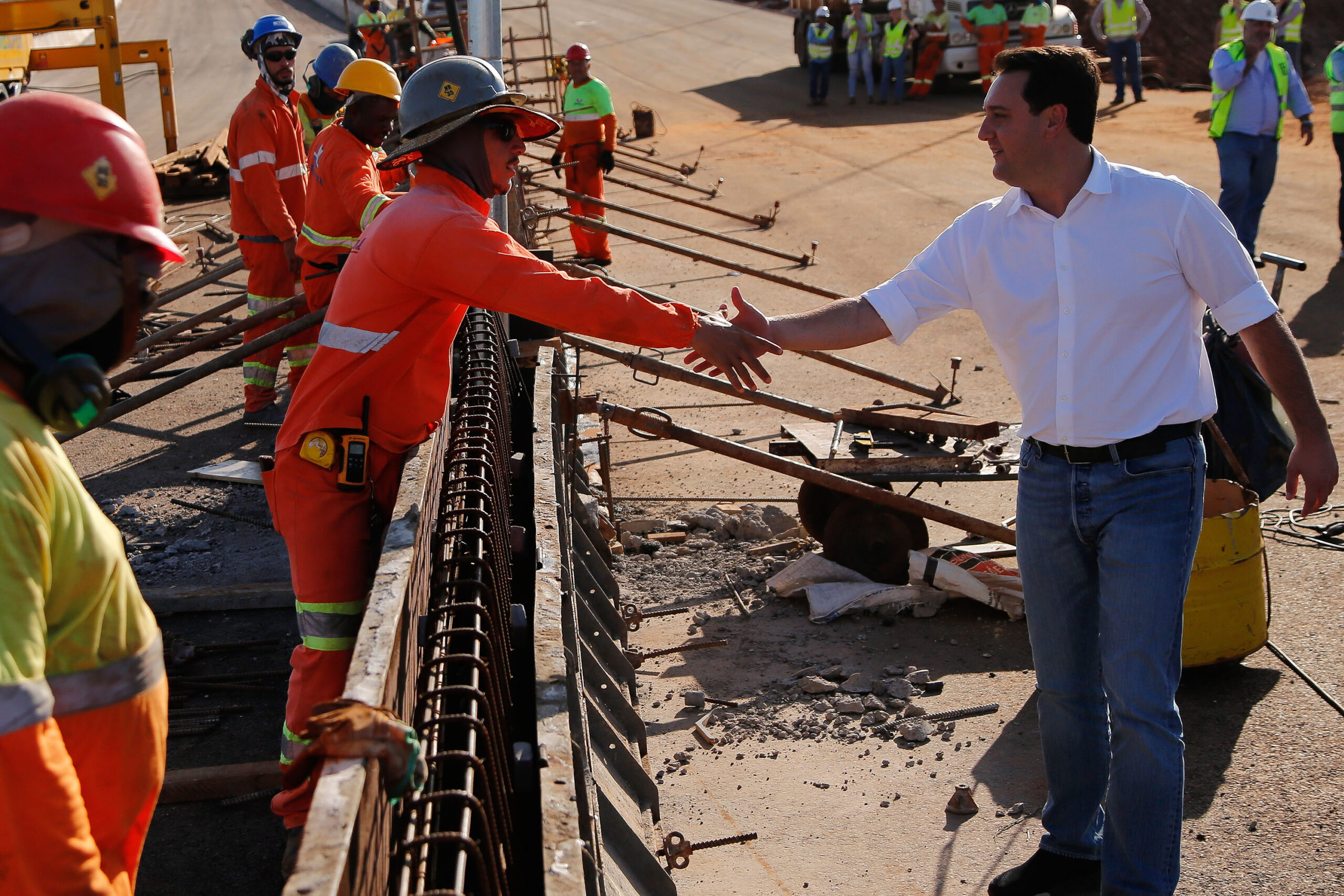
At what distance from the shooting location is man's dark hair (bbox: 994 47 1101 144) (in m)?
3.27

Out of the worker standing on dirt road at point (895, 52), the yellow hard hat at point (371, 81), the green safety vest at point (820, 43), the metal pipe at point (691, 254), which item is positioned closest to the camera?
the yellow hard hat at point (371, 81)

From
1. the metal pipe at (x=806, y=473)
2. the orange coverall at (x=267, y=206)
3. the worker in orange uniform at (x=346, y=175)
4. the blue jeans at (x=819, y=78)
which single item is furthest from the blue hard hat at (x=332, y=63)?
the blue jeans at (x=819, y=78)

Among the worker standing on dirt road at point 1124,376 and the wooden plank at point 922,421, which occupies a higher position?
the worker standing on dirt road at point 1124,376

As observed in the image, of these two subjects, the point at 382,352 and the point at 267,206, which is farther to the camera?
the point at 267,206

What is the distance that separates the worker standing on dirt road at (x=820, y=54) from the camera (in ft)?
79.8

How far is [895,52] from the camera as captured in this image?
79.7 feet

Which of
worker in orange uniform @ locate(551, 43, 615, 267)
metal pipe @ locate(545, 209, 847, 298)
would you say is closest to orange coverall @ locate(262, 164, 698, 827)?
metal pipe @ locate(545, 209, 847, 298)

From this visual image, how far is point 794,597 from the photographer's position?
238 inches

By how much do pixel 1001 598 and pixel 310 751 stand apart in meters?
4.17

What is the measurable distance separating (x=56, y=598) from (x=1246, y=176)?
1156 cm

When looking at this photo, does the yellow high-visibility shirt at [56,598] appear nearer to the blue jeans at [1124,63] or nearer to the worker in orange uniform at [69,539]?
the worker in orange uniform at [69,539]

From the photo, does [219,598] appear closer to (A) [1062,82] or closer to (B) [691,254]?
(A) [1062,82]

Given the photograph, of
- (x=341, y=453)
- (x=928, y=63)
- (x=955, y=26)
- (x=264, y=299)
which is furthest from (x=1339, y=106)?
(x=928, y=63)

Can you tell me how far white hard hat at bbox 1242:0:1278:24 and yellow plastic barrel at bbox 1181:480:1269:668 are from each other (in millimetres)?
8036
